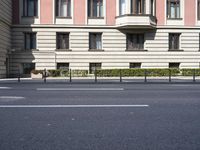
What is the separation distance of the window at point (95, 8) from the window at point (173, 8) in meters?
6.83

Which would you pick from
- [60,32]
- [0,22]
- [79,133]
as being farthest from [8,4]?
[79,133]

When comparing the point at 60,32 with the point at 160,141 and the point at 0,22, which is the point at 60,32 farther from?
the point at 160,141

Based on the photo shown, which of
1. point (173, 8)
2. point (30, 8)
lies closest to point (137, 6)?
point (173, 8)

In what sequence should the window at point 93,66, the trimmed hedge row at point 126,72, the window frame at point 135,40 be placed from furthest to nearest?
the window frame at point 135,40 < the window at point 93,66 < the trimmed hedge row at point 126,72

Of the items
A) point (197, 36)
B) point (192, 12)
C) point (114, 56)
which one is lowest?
point (114, 56)

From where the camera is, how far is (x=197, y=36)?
31.6m

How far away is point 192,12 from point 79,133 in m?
28.9

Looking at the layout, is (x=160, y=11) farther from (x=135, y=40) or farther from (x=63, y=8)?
(x=63, y=8)

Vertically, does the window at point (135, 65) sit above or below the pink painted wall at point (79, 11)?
below

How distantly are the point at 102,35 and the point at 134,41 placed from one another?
3.21 metres

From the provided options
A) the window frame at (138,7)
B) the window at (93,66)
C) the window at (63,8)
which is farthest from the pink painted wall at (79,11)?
the window frame at (138,7)

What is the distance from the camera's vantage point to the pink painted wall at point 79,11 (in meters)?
30.6

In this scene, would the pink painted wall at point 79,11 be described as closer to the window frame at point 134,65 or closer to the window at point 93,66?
the window at point 93,66

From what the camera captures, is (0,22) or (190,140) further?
(0,22)
